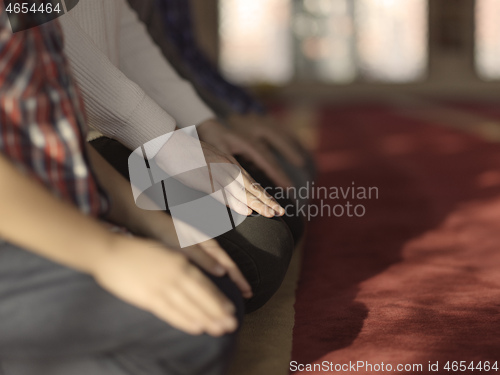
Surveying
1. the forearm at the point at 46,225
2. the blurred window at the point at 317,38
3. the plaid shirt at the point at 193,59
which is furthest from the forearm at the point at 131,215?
the blurred window at the point at 317,38

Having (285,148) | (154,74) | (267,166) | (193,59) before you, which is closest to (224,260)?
(267,166)

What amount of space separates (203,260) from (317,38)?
257 inches

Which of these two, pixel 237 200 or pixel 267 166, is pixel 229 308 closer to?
pixel 237 200

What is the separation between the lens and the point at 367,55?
6742 mm

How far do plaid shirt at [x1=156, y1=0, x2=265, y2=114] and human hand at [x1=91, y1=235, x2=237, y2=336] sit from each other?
1067mm

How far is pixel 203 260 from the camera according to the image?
0.56 metres

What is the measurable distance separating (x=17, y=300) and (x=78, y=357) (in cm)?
8

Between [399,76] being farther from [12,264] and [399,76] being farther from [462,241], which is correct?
[12,264]

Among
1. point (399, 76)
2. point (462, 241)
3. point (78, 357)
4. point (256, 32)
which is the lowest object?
point (399, 76)

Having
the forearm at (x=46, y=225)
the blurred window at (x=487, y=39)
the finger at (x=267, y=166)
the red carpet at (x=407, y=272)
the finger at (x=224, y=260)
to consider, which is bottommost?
the blurred window at (x=487, y=39)

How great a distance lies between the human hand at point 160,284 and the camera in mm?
457

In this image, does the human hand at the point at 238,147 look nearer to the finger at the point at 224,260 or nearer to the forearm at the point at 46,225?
the finger at the point at 224,260

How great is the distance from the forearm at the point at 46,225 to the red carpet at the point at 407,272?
29cm

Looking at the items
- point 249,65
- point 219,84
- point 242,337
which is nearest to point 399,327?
point 242,337
